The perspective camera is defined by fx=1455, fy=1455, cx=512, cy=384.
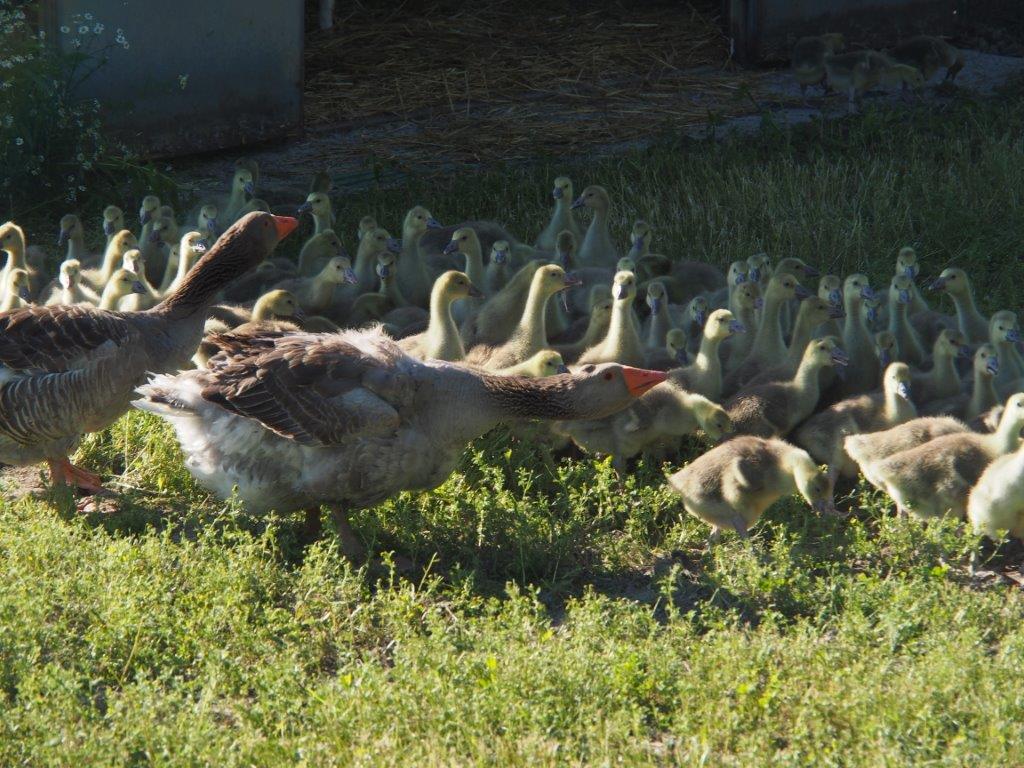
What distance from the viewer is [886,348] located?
8414 millimetres

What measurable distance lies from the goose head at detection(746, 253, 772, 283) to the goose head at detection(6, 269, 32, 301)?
4512 mm

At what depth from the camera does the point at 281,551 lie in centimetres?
691

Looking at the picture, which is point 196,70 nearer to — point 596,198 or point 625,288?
point 596,198

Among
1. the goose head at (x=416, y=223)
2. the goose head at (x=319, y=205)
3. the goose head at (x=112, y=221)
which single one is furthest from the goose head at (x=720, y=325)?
the goose head at (x=112, y=221)

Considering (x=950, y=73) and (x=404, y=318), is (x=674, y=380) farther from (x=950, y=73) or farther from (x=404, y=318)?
(x=950, y=73)

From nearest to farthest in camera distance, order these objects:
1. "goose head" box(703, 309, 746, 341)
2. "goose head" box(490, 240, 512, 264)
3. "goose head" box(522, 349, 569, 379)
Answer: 1. "goose head" box(522, 349, 569, 379)
2. "goose head" box(703, 309, 746, 341)
3. "goose head" box(490, 240, 512, 264)

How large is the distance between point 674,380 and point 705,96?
7888mm

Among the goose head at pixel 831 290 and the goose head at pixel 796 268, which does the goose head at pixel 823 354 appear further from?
the goose head at pixel 796 268

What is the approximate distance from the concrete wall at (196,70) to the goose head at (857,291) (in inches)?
241

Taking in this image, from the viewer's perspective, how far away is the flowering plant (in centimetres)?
1131

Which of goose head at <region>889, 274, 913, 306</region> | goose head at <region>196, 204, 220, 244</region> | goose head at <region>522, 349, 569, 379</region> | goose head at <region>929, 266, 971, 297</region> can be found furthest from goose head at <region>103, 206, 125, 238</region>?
goose head at <region>929, 266, 971, 297</region>

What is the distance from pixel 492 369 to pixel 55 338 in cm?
243

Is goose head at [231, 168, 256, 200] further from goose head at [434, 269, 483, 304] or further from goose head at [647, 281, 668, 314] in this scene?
goose head at [647, 281, 668, 314]

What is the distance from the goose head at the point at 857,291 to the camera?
8734 mm
